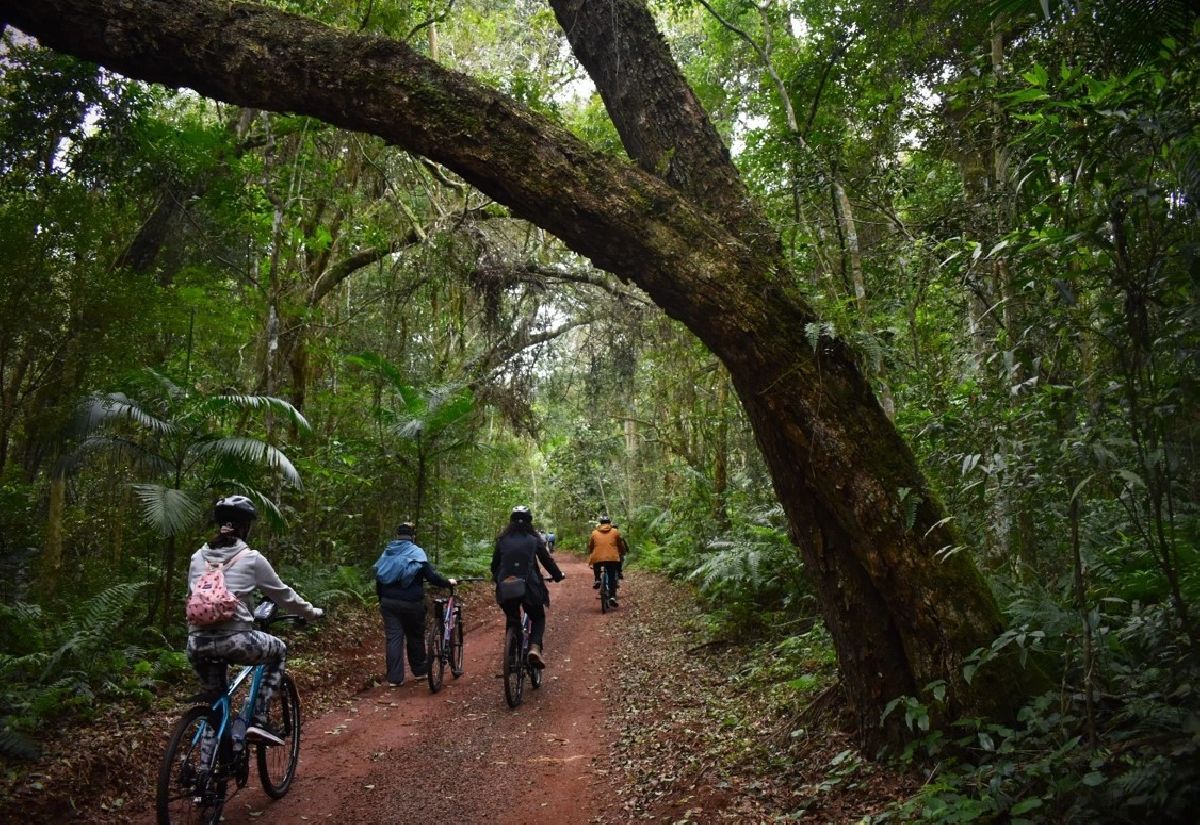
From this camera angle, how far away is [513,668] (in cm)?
750

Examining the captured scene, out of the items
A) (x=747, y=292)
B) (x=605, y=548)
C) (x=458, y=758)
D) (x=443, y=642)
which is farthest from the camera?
(x=605, y=548)

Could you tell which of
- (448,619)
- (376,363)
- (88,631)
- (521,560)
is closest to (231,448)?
(88,631)

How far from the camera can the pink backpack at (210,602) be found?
423cm

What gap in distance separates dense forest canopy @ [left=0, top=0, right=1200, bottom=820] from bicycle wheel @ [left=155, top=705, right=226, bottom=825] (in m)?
2.07

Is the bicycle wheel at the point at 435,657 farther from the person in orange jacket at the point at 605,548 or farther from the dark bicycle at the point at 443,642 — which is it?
the person in orange jacket at the point at 605,548

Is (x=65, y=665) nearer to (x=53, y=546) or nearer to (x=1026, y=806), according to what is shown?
(x=53, y=546)

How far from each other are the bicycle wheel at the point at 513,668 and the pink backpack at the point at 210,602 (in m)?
3.62

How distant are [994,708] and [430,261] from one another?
10.1 m

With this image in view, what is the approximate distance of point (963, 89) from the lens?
4660 millimetres

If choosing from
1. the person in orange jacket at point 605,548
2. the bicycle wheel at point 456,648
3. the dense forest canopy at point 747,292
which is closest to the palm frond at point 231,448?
the dense forest canopy at point 747,292

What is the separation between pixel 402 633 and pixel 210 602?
436 centimetres

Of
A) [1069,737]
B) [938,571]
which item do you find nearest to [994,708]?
[1069,737]

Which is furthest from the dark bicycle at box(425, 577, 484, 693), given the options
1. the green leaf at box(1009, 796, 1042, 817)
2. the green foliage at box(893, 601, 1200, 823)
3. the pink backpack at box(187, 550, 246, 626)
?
the green leaf at box(1009, 796, 1042, 817)

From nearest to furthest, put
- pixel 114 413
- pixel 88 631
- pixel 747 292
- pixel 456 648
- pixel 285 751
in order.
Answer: pixel 747 292 → pixel 285 751 → pixel 88 631 → pixel 114 413 → pixel 456 648
